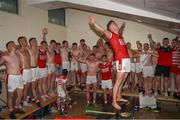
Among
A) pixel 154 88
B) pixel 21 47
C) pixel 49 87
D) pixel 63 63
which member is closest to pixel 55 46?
pixel 63 63

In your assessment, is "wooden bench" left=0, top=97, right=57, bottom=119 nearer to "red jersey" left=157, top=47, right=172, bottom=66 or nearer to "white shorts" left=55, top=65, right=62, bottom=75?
"white shorts" left=55, top=65, right=62, bottom=75

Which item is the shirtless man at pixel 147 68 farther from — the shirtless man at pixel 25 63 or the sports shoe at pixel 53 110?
the shirtless man at pixel 25 63

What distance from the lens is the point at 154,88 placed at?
9.81m

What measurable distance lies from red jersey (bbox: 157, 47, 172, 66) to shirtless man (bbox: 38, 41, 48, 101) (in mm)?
3988

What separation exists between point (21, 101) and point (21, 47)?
5.26ft

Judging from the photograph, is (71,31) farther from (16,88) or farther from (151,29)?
(16,88)

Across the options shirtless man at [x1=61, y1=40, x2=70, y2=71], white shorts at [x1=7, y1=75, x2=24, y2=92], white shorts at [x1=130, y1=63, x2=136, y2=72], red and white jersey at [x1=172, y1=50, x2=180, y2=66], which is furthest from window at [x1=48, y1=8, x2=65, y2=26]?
red and white jersey at [x1=172, y1=50, x2=180, y2=66]

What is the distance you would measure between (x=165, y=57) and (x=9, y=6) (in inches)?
221

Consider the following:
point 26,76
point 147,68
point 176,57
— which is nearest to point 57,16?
point 147,68

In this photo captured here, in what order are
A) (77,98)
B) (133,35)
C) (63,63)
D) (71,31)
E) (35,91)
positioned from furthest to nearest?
(71,31)
(133,35)
(77,98)
(63,63)
(35,91)

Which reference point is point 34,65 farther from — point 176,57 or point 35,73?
point 176,57

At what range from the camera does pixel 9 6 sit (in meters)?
8.90

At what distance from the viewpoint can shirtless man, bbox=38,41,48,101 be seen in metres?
8.77

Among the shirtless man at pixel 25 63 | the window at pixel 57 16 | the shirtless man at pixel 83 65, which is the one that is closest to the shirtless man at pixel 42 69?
the shirtless man at pixel 25 63
